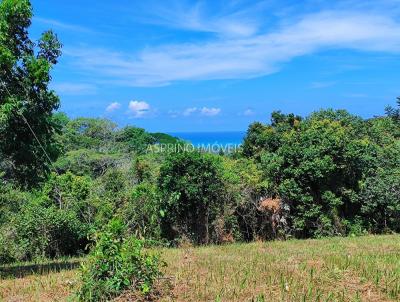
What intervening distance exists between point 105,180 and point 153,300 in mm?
12190

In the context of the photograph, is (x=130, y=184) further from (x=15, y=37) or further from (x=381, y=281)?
(x=381, y=281)

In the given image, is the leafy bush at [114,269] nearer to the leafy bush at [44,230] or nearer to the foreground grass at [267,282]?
the foreground grass at [267,282]

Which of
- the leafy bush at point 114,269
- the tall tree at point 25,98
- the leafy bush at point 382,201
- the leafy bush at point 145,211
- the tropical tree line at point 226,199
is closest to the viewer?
the leafy bush at point 114,269

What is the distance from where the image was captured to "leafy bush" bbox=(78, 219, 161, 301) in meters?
5.87

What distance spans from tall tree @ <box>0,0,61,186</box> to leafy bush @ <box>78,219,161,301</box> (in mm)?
3374

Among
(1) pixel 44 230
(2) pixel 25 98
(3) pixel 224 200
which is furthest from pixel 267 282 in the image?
(1) pixel 44 230

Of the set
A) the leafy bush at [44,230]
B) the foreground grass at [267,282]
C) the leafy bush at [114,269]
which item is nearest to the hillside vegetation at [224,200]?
the leafy bush at [44,230]

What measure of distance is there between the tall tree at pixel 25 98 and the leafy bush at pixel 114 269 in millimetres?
3374

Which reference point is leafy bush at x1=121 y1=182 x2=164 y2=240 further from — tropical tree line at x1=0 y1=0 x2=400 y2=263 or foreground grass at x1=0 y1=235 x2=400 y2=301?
foreground grass at x1=0 y1=235 x2=400 y2=301

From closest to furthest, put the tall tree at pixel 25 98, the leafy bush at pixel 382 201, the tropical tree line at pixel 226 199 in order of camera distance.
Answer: the tall tree at pixel 25 98 < the tropical tree line at pixel 226 199 < the leafy bush at pixel 382 201

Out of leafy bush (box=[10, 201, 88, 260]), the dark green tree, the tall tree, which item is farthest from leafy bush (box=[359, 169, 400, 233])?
the tall tree

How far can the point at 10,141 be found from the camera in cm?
868

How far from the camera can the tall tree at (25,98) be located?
8359 mm

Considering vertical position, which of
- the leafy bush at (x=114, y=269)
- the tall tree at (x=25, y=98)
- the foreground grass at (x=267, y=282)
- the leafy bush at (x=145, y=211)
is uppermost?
the tall tree at (x=25, y=98)
